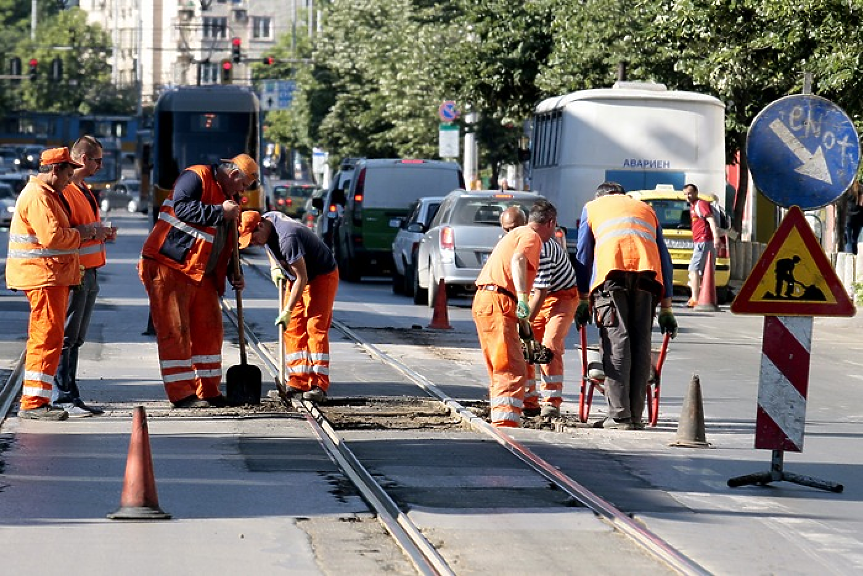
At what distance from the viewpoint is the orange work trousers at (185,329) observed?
42.9 ft

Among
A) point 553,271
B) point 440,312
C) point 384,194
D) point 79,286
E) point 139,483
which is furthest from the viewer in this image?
point 384,194

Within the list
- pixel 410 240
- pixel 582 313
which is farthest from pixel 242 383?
pixel 410 240

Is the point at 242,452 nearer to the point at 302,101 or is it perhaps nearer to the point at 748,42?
the point at 748,42

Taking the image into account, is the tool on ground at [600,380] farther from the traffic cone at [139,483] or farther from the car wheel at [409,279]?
the car wheel at [409,279]

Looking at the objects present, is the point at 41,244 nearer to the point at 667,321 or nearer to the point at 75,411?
the point at 75,411

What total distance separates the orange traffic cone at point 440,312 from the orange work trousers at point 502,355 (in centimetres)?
845

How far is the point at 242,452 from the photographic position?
1110cm

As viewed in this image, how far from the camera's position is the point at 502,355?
12.8 m

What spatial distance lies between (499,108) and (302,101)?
1488 inches

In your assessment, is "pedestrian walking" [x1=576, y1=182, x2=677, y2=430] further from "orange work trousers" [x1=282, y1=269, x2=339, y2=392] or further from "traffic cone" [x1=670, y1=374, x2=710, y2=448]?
"orange work trousers" [x1=282, y1=269, x2=339, y2=392]

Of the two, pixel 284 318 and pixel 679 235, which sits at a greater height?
pixel 284 318

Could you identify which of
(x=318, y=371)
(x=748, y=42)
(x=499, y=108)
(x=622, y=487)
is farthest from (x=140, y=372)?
(x=499, y=108)

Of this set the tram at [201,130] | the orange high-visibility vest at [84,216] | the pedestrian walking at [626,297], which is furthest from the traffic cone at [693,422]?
the tram at [201,130]

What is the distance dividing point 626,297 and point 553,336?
95 centimetres
